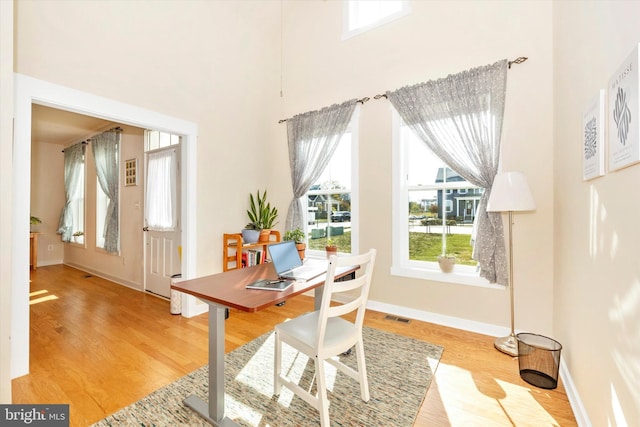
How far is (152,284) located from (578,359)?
4.55m

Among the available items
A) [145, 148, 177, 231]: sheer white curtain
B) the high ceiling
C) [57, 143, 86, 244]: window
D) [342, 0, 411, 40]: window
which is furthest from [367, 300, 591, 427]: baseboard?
[57, 143, 86, 244]: window

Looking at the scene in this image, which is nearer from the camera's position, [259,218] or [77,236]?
[259,218]

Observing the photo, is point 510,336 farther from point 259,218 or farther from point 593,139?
point 259,218

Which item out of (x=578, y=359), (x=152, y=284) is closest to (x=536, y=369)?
(x=578, y=359)

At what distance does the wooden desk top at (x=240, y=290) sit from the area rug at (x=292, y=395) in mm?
749

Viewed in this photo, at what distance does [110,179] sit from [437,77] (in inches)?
199

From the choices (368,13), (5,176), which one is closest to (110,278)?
(5,176)

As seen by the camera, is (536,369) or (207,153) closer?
(536,369)

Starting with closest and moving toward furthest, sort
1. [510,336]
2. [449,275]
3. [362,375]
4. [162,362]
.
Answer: [362,375] → [162,362] → [510,336] → [449,275]

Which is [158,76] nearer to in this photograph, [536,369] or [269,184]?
[269,184]

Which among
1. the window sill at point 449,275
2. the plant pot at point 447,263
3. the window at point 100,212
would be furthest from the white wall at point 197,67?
the window at point 100,212

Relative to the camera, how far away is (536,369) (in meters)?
1.97

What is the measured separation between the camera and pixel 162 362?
217cm

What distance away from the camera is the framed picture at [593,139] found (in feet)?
4.29
